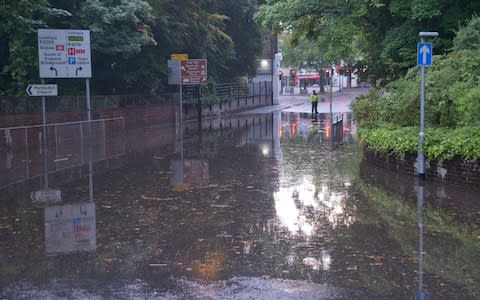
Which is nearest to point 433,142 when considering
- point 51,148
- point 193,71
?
point 51,148

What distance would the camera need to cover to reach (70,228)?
940 cm

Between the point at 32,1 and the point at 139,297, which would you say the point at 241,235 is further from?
the point at 32,1

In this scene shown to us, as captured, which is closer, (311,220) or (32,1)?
(311,220)

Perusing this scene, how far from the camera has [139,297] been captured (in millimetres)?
6125

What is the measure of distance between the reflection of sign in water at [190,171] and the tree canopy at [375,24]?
260 inches

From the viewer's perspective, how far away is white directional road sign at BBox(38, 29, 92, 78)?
888 inches

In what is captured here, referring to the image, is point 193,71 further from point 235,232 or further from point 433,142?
point 235,232

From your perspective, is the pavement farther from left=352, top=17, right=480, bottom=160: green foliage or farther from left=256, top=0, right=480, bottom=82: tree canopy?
left=352, top=17, right=480, bottom=160: green foliage

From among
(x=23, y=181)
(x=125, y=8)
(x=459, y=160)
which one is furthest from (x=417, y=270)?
(x=125, y=8)

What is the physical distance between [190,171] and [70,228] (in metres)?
6.63

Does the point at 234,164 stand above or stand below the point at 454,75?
below

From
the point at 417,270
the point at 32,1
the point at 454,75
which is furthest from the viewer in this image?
the point at 32,1

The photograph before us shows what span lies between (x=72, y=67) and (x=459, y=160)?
1608 centimetres

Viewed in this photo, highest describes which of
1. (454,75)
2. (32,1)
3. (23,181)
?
(32,1)
